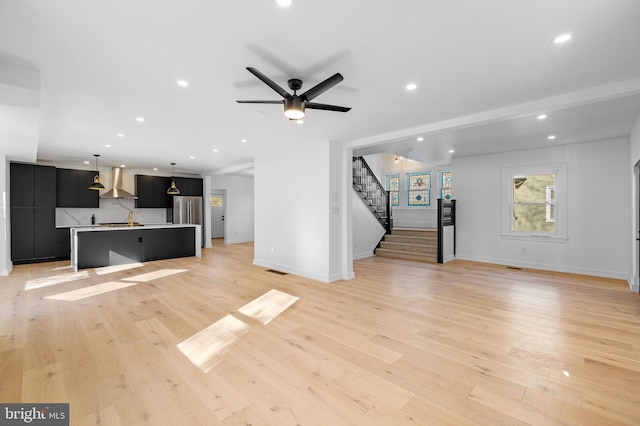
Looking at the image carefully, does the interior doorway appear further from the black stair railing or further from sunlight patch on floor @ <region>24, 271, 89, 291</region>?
sunlight patch on floor @ <region>24, 271, 89, 291</region>

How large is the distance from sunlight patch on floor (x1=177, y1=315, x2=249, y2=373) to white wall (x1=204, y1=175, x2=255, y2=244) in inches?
328

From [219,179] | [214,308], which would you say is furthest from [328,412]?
[219,179]

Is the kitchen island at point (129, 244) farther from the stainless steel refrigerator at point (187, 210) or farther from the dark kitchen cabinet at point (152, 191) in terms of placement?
the dark kitchen cabinet at point (152, 191)

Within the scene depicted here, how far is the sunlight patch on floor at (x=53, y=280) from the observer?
5.14 m

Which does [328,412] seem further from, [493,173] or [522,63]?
[493,173]

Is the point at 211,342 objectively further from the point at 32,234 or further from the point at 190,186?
the point at 190,186

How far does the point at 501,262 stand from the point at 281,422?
7.00 metres

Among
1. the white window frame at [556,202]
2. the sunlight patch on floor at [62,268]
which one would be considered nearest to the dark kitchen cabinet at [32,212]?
the sunlight patch on floor at [62,268]

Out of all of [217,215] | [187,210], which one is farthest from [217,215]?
[187,210]

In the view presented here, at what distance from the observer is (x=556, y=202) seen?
6.36m

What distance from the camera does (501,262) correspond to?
7051 millimetres

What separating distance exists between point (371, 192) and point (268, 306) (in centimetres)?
Result: 613

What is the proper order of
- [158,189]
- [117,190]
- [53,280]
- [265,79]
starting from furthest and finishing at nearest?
[158,189] → [117,190] → [53,280] → [265,79]

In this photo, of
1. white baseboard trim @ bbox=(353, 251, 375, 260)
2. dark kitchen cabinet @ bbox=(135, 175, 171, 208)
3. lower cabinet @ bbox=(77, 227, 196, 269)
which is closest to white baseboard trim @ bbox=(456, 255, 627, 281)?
white baseboard trim @ bbox=(353, 251, 375, 260)
